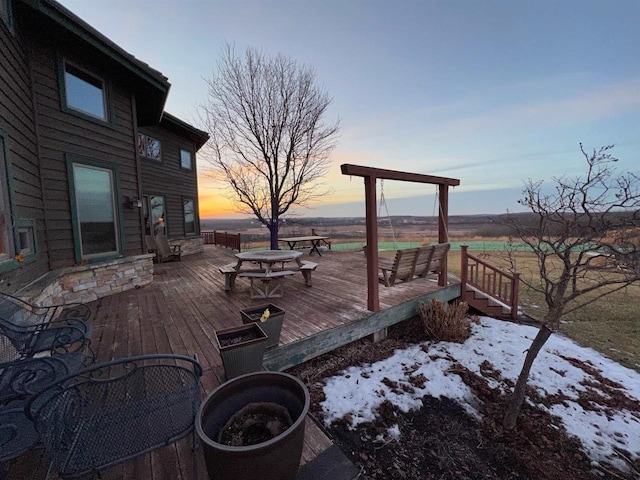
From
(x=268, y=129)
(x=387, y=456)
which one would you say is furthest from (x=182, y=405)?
(x=268, y=129)

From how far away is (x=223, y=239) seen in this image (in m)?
12.1

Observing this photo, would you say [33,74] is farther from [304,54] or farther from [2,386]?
[304,54]

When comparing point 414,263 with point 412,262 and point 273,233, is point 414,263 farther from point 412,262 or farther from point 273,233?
point 273,233

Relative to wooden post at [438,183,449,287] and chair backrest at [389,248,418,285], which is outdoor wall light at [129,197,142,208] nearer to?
chair backrest at [389,248,418,285]

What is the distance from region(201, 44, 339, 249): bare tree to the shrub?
6.29 meters

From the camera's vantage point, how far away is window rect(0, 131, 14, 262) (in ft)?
8.36

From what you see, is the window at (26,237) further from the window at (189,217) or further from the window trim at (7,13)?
the window at (189,217)

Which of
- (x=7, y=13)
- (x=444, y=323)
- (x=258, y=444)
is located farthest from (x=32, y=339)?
(x=444, y=323)

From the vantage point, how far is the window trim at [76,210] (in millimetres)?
3953

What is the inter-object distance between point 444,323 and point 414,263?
3.59 ft

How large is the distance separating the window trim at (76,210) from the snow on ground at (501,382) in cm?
437

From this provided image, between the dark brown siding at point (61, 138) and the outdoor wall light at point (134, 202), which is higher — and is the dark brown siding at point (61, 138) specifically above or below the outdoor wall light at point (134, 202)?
above

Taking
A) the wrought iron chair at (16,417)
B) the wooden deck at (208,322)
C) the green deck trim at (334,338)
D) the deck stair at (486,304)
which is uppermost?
the wrought iron chair at (16,417)

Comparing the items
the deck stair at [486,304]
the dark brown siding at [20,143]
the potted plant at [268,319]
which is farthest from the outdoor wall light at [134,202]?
the deck stair at [486,304]
